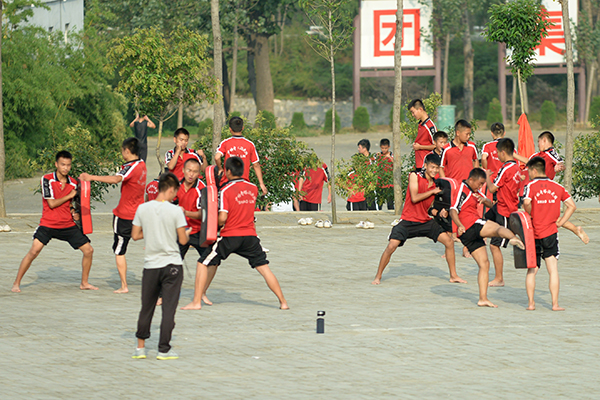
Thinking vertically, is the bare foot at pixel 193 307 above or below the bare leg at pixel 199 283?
below

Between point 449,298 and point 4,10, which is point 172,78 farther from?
point 4,10

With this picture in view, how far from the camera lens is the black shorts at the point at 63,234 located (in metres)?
10.5

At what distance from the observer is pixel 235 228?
933 cm

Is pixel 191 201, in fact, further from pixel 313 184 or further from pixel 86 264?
pixel 313 184

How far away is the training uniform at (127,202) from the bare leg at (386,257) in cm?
295

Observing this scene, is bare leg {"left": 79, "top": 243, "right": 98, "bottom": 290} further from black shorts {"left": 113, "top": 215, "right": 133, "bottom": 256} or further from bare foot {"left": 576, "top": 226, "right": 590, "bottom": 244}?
bare foot {"left": 576, "top": 226, "right": 590, "bottom": 244}

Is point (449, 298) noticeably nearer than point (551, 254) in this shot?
No

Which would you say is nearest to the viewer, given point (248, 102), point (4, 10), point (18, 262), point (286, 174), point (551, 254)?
point (551, 254)

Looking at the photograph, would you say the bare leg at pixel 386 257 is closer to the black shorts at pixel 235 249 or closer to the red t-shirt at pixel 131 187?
the black shorts at pixel 235 249

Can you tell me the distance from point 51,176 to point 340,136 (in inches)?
1396

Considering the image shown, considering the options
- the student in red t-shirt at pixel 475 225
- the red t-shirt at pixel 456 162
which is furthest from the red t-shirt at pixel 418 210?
the red t-shirt at pixel 456 162

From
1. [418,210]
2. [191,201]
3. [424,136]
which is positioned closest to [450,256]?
[418,210]

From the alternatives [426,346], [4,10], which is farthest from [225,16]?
[426,346]

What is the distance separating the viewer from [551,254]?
9594 millimetres
